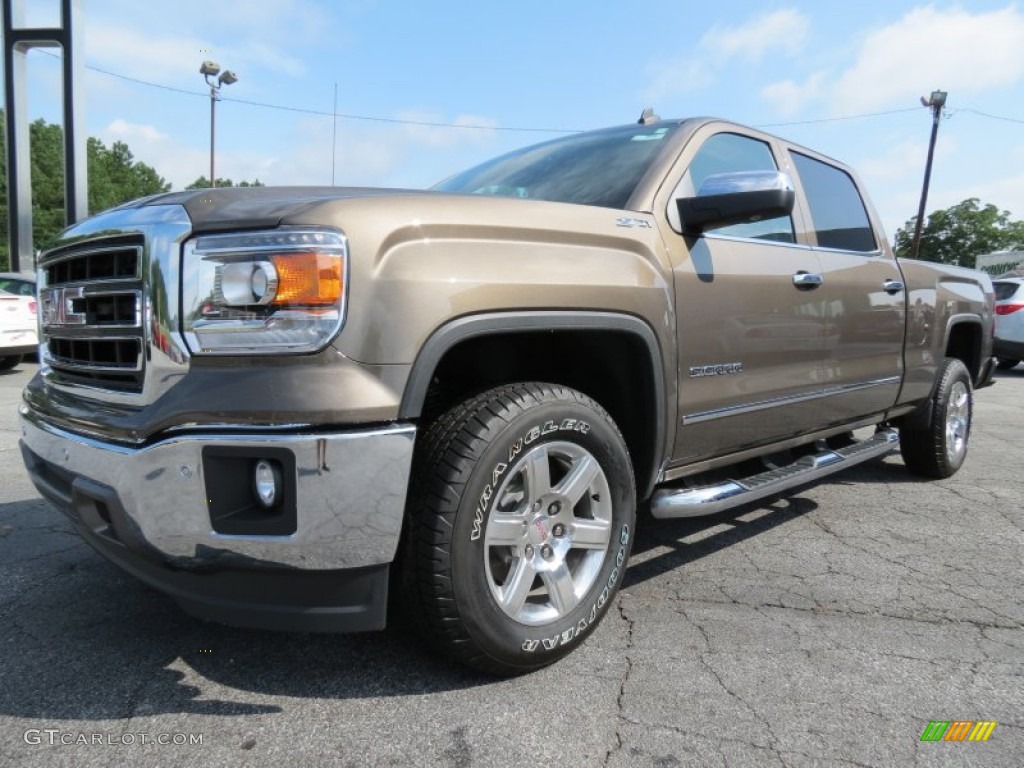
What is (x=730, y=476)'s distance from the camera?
12.7 ft

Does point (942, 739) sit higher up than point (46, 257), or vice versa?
point (46, 257)

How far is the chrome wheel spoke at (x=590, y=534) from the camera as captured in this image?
2.33m

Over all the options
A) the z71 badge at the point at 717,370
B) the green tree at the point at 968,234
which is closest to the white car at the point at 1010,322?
the z71 badge at the point at 717,370

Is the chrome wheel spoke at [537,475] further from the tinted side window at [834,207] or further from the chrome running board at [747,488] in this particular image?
the tinted side window at [834,207]

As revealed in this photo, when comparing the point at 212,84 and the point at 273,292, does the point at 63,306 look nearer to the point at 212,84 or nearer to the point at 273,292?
the point at 273,292

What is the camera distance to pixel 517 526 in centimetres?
216

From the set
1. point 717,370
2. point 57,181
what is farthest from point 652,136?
point 57,181

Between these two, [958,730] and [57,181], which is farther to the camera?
[57,181]

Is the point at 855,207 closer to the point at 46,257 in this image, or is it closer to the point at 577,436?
the point at 577,436

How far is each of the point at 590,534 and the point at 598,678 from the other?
44cm

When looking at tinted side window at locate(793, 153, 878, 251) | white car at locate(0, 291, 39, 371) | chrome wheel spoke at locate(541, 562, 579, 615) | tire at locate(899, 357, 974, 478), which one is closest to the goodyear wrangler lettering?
chrome wheel spoke at locate(541, 562, 579, 615)

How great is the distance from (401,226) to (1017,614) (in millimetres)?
2712

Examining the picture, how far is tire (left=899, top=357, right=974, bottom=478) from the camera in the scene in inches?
187

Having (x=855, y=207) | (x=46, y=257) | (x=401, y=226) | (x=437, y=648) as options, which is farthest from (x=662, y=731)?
(x=855, y=207)
